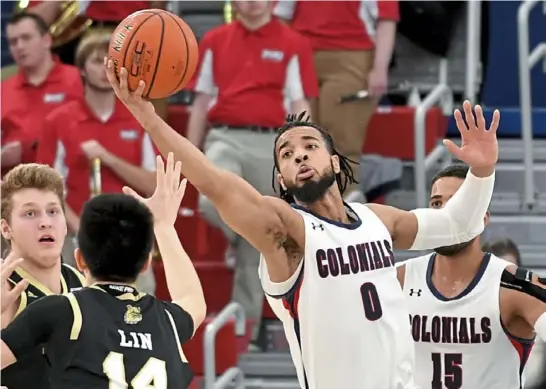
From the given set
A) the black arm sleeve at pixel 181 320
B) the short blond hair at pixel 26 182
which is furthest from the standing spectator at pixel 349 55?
the black arm sleeve at pixel 181 320

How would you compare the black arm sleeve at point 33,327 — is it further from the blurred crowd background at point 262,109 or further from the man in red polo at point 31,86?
the man in red polo at point 31,86

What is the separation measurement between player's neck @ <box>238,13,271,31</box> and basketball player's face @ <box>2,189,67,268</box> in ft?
11.6

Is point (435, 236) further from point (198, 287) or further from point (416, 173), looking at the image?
point (416, 173)

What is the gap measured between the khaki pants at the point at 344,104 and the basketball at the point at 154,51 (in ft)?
10.3

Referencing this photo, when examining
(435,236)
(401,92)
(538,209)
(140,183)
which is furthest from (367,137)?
(435,236)

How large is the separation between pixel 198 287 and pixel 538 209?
4477 millimetres

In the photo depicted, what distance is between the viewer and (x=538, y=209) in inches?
330

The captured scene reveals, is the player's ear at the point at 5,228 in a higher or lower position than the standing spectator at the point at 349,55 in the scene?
lower

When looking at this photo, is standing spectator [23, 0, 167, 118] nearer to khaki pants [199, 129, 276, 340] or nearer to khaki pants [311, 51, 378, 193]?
khaki pants [199, 129, 276, 340]

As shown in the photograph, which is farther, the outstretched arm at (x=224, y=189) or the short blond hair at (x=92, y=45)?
the short blond hair at (x=92, y=45)

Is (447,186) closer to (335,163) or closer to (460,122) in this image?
(460,122)

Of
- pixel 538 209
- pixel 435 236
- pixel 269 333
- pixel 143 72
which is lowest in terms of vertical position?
pixel 269 333

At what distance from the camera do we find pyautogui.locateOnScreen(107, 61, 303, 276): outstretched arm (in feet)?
14.7

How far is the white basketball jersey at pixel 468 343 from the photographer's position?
5422 mm
